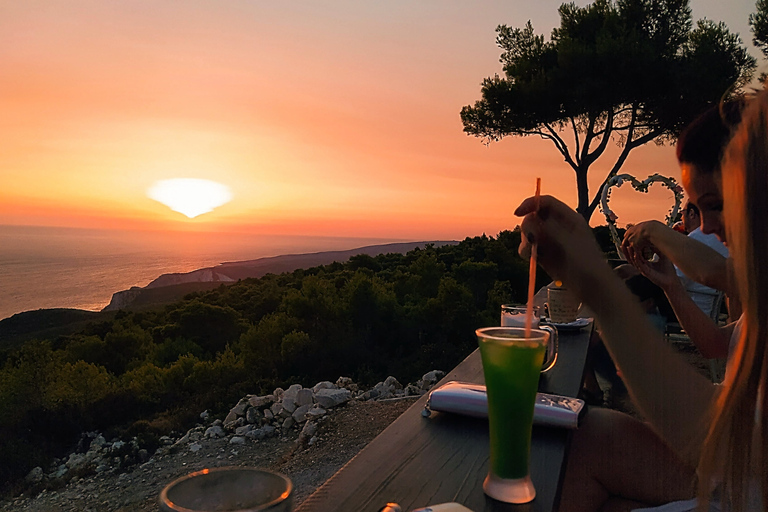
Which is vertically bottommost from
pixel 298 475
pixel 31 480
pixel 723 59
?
pixel 31 480

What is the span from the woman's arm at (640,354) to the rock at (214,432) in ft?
11.9

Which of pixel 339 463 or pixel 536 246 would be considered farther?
pixel 339 463

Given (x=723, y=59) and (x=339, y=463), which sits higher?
(x=723, y=59)

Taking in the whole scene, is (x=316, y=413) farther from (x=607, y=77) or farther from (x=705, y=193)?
(x=607, y=77)

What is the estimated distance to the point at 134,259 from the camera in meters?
11.7

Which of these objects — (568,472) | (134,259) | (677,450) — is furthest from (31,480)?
(134,259)

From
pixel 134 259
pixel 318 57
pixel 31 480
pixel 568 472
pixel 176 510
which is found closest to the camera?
pixel 176 510

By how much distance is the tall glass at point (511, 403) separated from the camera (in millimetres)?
843

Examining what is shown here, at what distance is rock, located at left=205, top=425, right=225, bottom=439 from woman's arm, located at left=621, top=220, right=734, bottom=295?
10.5 feet

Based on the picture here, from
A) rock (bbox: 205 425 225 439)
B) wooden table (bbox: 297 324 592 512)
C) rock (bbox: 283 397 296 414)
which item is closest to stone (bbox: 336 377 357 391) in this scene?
rock (bbox: 283 397 296 414)

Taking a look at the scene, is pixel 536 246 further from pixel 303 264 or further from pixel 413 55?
pixel 303 264

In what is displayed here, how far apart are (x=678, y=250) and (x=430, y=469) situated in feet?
4.78

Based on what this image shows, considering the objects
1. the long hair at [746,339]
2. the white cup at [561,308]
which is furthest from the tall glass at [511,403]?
the white cup at [561,308]

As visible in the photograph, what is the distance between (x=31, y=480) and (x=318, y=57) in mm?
4837
